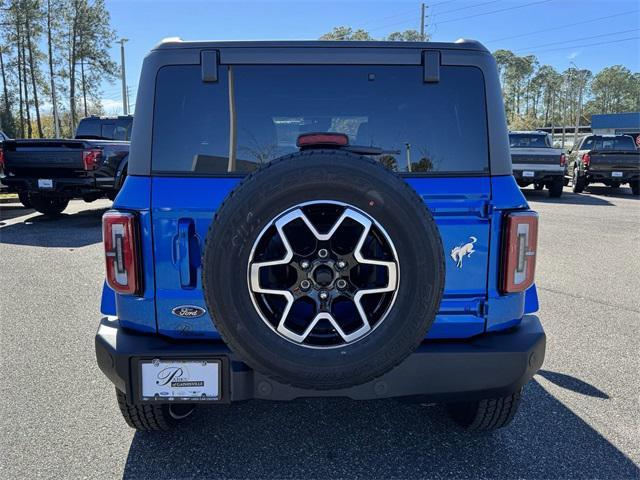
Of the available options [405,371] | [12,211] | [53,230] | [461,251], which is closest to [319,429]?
[405,371]

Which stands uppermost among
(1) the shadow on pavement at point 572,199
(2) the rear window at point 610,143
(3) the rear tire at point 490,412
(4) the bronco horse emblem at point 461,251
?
(2) the rear window at point 610,143

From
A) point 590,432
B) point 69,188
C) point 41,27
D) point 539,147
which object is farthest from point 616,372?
point 41,27

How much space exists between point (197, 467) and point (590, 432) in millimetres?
2003

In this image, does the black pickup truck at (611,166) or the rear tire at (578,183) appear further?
the rear tire at (578,183)

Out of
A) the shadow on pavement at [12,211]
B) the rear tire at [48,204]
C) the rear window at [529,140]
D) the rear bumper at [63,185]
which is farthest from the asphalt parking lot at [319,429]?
the rear window at [529,140]

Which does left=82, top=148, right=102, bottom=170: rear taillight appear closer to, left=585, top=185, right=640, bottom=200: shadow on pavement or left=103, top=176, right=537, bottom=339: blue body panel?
left=103, top=176, right=537, bottom=339: blue body panel

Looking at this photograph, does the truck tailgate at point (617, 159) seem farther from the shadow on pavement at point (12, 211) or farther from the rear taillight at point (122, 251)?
the rear taillight at point (122, 251)

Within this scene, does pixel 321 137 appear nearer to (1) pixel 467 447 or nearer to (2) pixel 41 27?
(1) pixel 467 447

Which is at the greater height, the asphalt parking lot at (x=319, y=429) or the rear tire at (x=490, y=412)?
the rear tire at (x=490, y=412)

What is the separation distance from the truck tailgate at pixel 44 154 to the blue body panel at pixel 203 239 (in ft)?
26.1

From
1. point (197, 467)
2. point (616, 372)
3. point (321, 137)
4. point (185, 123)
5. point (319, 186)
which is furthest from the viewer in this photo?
point (616, 372)

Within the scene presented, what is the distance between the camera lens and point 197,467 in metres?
2.34

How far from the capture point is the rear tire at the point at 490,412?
248 centimetres

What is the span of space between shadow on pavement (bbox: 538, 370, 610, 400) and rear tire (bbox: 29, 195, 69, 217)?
32.6 feet
